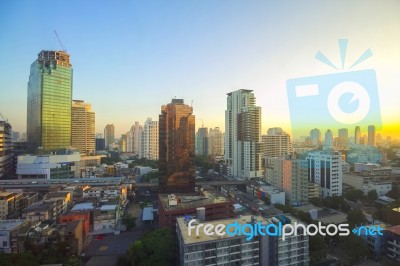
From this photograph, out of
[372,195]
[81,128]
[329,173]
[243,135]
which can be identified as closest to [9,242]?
[329,173]

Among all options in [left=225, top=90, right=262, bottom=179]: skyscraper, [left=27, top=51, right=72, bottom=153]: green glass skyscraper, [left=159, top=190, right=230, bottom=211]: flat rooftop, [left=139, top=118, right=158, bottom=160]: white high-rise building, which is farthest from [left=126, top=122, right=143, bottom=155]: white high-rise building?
[left=159, top=190, right=230, bottom=211]: flat rooftop

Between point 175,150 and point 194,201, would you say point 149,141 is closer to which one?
point 175,150

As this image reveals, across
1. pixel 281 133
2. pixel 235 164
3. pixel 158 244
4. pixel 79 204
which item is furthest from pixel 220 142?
pixel 158 244

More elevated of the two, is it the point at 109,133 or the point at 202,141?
the point at 109,133

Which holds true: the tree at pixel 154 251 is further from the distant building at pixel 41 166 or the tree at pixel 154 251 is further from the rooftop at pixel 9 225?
the distant building at pixel 41 166

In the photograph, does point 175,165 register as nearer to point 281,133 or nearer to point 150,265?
point 150,265

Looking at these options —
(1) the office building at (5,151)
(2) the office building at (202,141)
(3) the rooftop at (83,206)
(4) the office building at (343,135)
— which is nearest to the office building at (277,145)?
(4) the office building at (343,135)

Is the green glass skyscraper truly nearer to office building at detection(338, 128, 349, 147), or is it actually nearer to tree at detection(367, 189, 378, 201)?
office building at detection(338, 128, 349, 147)
